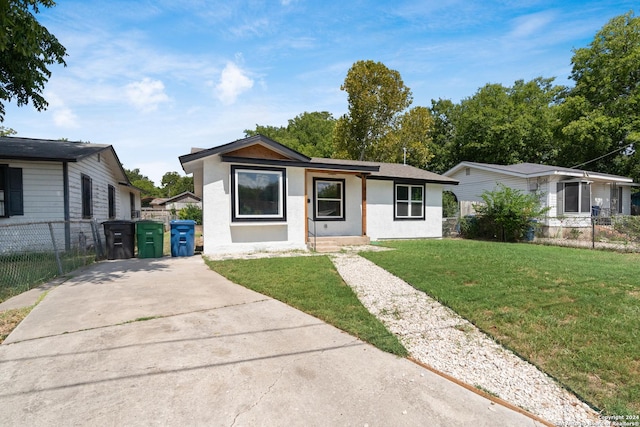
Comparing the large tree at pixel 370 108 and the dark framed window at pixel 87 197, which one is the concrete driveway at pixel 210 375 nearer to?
the dark framed window at pixel 87 197

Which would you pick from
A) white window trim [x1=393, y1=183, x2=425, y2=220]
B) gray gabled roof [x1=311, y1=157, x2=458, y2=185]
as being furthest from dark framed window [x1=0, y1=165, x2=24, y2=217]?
white window trim [x1=393, y1=183, x2=425, y2=220]

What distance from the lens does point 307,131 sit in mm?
45281

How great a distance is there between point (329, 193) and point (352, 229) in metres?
1.75

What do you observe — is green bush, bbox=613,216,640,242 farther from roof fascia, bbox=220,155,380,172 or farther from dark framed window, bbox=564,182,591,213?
roof fascia, bbox=220,155,380,172

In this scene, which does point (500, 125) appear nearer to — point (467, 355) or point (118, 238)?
point (118, 238)

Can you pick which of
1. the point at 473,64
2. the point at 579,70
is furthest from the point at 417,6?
the point at 579,70

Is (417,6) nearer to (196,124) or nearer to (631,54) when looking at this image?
(196,124)

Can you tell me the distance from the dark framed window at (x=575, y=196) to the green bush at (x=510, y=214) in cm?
361

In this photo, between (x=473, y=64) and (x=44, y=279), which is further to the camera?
(x=473, y=64)

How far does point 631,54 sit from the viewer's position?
21.5m

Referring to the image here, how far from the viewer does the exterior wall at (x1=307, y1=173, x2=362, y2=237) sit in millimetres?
12383

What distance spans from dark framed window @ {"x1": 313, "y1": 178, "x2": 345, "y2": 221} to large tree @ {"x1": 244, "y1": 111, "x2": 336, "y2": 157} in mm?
26441

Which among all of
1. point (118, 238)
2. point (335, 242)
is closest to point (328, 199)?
point (335, 242)

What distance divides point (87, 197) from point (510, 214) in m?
16.7
